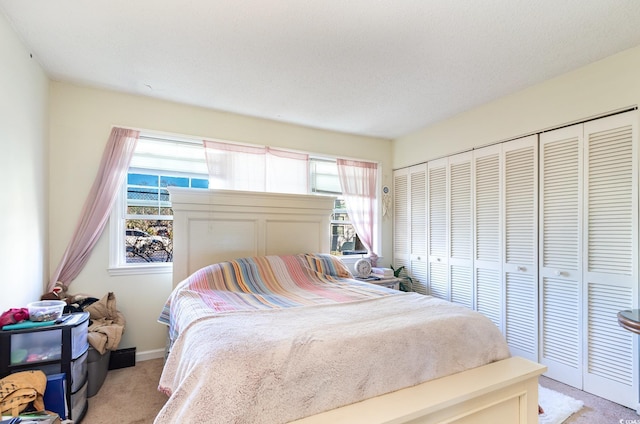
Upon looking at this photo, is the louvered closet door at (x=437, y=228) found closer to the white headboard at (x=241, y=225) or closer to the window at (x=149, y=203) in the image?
the white headboard at (x=241, y=225)

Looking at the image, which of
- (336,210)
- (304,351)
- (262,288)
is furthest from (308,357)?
(336,210)

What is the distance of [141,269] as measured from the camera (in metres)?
3.04

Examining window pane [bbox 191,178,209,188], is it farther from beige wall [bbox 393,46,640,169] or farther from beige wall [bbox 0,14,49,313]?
beige wall [bbox 393,46,640,169]

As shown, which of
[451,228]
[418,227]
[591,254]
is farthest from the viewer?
[418,227]

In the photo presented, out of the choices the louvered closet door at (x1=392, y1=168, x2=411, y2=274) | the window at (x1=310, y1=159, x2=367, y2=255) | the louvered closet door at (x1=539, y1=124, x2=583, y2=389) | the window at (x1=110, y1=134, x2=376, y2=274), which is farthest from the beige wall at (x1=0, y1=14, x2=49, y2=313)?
the louvered closet door at (x1=539, y1=124, x2=583, y2=389)

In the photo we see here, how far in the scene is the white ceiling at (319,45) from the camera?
1.80 metres

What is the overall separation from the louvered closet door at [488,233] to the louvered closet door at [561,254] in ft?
1.27

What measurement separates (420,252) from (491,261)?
3.14ft

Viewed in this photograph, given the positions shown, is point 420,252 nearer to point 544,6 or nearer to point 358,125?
point 358,125

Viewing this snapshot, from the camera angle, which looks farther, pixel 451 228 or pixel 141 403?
pixel 451 228

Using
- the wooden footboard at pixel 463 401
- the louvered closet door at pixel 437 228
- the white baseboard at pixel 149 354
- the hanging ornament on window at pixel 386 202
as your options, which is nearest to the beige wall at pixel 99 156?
the white baseboard at pixel 149 354

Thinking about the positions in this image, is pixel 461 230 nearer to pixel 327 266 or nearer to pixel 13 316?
pixel 327 266

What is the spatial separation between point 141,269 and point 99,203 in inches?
27.6

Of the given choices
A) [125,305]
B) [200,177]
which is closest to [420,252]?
[200,177]
